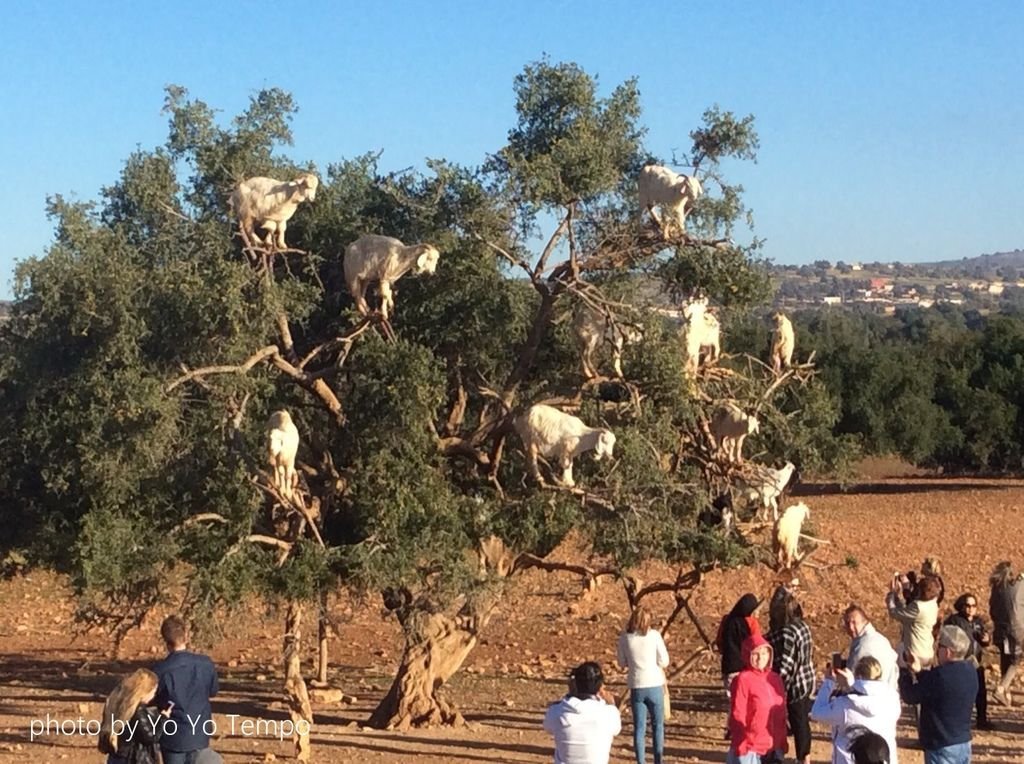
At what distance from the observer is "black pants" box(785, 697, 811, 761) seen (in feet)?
30.7

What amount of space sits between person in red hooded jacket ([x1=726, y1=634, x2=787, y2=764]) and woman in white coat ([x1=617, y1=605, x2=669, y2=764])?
71.4 inches

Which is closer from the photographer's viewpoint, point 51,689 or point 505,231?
point 505,231

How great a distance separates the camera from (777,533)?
12.5 metres

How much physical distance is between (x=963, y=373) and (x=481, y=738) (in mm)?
35526

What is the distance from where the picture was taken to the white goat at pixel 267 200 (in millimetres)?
11469

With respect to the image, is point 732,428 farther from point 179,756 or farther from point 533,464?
point 179,756

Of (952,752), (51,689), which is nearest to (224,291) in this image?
(952,752)

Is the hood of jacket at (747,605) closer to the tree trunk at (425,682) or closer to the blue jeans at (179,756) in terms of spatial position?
the tree trunk at (425,682)

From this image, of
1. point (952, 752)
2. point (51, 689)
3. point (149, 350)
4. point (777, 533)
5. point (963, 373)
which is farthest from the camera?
point (963, 373)

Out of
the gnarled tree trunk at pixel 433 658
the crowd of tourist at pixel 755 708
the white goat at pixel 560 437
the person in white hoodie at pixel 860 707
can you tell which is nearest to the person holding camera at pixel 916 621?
the crowd of tourist at pixel 755 708

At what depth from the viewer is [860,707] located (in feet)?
22.7

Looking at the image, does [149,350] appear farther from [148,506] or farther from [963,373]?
[963,373]

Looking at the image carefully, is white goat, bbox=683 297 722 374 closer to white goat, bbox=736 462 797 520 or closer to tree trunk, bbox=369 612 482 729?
white goat, bbox=736 462 797 520

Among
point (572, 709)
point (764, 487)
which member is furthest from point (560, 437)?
point (572, 709)
